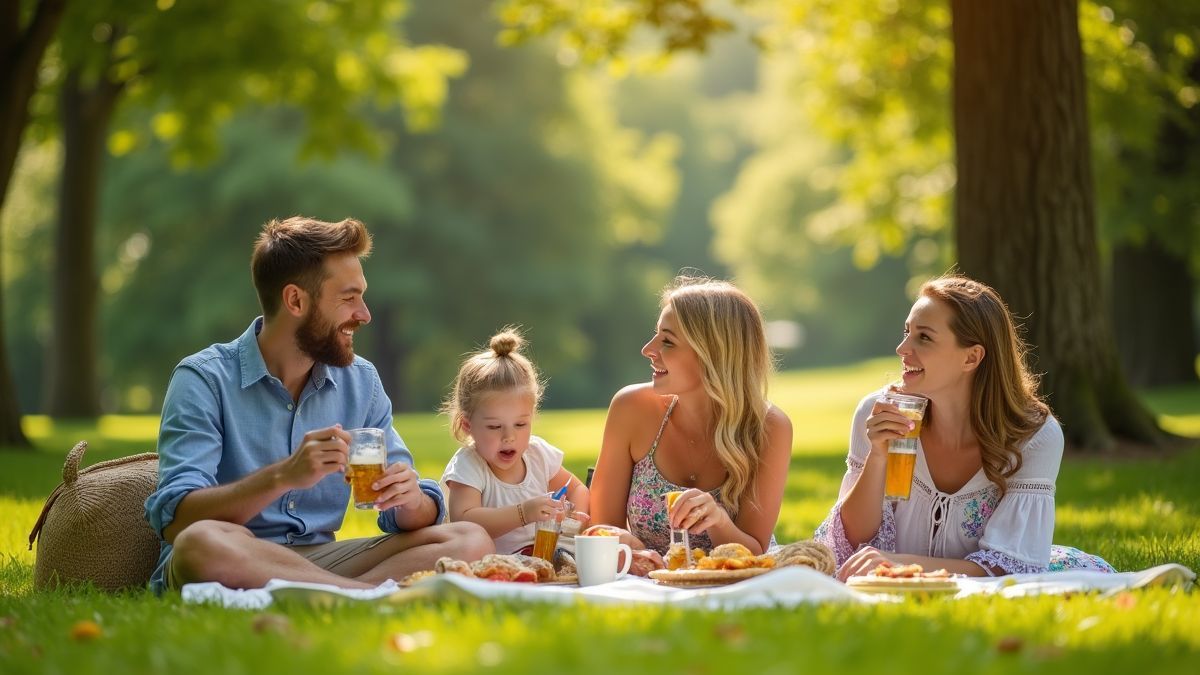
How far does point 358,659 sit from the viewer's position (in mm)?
3732

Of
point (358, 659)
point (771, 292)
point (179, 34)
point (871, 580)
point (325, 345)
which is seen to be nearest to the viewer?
point (358, 659)

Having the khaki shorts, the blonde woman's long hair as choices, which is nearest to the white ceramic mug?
the khaki shorts

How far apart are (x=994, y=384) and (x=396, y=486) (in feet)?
8.47

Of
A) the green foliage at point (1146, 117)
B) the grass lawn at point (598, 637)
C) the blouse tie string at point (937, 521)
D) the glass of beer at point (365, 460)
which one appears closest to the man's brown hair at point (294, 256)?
the glass of beer at point (365, 460)

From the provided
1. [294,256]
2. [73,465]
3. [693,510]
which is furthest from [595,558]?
[73,465]

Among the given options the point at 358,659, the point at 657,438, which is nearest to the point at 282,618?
the point at 358,659

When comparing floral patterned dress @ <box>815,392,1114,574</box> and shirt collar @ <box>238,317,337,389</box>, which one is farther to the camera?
floral patterned dress @ <box>815,392,1114,574</box>

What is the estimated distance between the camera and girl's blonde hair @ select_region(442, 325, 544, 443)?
20.9 feet

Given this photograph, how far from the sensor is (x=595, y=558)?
550 cm

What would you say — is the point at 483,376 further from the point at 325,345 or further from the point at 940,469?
the point at 940,469

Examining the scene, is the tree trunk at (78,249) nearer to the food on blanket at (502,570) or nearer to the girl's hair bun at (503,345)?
the girl's hair bun at (503,345)

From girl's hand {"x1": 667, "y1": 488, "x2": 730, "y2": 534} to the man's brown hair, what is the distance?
5.41 ft

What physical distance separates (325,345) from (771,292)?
4448 centimetres

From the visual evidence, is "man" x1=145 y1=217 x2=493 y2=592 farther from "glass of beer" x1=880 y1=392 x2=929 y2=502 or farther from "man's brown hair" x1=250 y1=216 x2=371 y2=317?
"glass of beer" x1=880 y1=392 x2=929 y2=502
